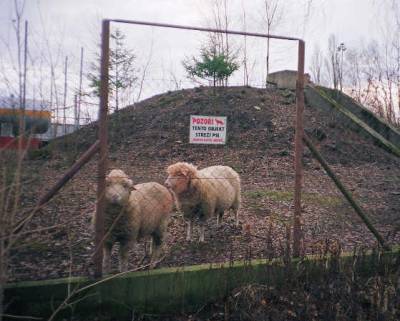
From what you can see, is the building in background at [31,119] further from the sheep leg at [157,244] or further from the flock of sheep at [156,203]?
the sheep leg at [157,244]

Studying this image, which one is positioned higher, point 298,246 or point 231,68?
point 231,68

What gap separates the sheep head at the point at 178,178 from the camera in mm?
5289

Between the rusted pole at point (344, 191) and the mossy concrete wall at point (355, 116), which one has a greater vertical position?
the mossy concrete wall at point (355, 116)

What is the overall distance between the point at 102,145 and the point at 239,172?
735 cm

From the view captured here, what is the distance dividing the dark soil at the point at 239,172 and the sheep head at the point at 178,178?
313 millimetres

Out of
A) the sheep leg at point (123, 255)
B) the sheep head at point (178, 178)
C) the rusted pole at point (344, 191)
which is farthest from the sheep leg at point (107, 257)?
the rusted pole at point (344, 191)

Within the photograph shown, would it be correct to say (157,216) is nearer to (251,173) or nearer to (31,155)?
(31,155)

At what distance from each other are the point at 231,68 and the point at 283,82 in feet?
14.4

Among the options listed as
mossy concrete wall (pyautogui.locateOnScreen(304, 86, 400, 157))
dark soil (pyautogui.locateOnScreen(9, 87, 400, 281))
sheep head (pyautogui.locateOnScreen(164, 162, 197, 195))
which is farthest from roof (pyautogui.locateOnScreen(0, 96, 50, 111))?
mossy concrete wall (pyautogui.locateOnScreen(304, 86, 400, 157))

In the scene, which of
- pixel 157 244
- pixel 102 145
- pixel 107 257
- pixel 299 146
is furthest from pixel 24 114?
pixel 299 146

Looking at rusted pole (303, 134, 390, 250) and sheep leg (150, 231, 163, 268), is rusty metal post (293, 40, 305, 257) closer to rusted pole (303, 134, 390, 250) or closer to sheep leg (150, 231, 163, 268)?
rusted pole (303, 134, 390, 250)

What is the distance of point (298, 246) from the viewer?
411 centimetres

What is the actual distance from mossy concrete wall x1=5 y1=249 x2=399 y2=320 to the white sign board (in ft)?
4.12

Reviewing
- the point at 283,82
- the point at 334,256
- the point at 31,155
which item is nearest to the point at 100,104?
the point at 31,155
